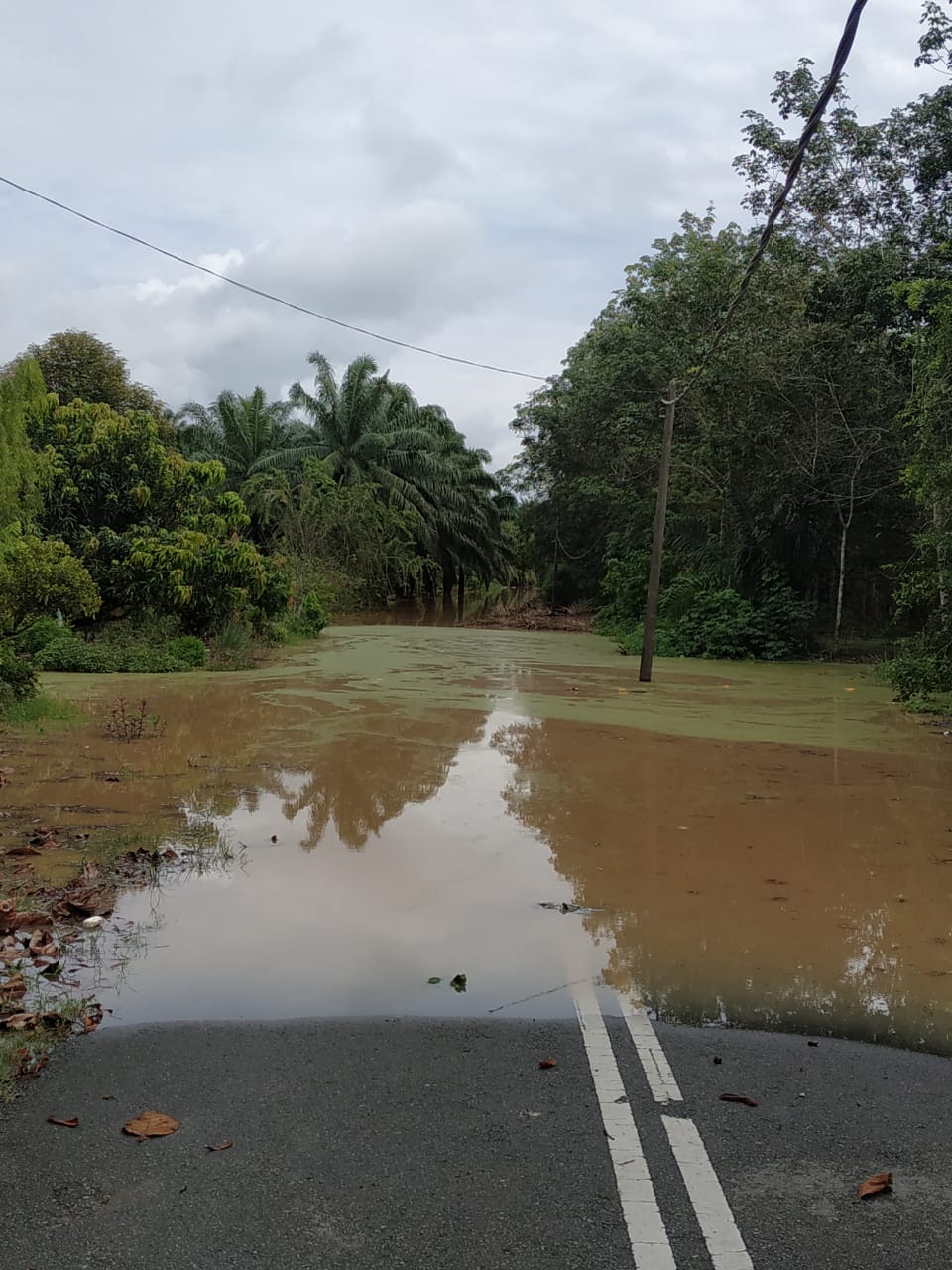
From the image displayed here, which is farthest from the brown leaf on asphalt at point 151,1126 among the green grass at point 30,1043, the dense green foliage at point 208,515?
the dense green foliage at point 208,515

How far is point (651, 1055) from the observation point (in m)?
4.30

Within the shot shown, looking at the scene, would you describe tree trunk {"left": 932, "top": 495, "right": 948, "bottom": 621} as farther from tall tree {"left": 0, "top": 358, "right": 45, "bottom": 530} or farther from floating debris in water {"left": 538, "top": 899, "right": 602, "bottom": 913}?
tall tree {"left": 0, "top": 358, "right": 45, "bottom": 530}

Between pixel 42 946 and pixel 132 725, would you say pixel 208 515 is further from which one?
pixel 42 946

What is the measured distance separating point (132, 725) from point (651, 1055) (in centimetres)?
922

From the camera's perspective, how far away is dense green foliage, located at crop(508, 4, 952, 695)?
18.4 metres

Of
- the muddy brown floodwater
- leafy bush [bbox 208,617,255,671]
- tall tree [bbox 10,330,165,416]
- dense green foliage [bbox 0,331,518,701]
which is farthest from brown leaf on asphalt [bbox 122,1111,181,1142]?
tall tree [bbox 10,330,165,416]

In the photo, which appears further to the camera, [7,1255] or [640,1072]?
[640,1072]

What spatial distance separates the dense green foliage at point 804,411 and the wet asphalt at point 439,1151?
33.7 ft

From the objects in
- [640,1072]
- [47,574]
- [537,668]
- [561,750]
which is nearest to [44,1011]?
[640,1072]

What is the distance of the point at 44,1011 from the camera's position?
4574 millimetres

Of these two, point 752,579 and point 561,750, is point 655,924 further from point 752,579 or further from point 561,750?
point 752,579

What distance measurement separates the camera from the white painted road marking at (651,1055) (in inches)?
155

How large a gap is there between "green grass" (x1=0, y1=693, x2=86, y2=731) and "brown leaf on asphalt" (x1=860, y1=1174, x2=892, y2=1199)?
10.6 m

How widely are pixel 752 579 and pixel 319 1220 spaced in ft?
84.9
